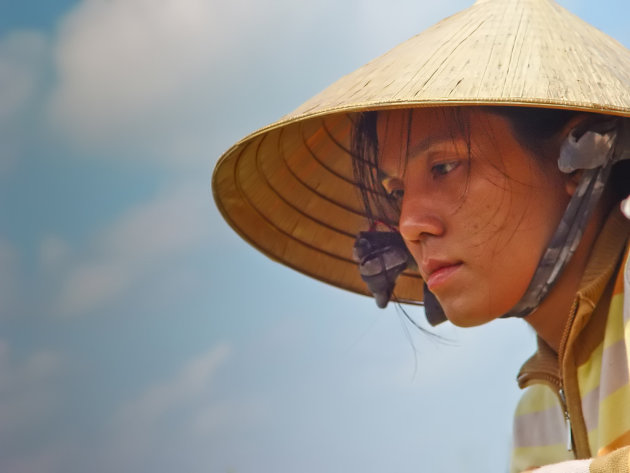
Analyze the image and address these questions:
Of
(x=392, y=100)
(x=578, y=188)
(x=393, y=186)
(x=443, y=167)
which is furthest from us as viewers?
(x=393, y=186)

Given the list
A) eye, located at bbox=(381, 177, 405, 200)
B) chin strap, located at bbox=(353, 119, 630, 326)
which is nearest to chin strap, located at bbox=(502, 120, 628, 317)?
chin strap, located at bbox=(353, 119, 630, 326)

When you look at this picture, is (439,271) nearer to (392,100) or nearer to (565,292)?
(565,292)

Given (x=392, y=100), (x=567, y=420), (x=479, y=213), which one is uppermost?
(x=392, y=100)

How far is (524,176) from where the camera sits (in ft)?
5.96

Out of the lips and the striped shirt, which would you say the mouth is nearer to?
the lips

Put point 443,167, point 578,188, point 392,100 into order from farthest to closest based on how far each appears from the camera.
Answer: point 443,167 < point 578,188 < point 392,100

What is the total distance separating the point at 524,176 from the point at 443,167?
17 cm

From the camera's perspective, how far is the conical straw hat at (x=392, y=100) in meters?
1.62

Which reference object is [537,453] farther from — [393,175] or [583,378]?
[393,175]

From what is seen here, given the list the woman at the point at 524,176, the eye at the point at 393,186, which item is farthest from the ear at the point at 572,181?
the eye at the point at 393,186

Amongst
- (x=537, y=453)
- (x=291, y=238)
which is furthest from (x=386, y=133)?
(x=537, y=453)

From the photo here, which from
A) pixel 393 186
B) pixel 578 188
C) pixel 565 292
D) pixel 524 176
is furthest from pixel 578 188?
pixel 393 186

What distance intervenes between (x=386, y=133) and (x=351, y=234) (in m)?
0.62

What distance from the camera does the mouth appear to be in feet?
6.01
